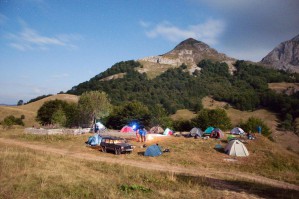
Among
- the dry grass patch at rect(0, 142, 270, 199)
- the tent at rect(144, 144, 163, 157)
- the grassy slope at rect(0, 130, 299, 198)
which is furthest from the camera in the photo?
the tent at rect(144, 144, 163, 157)

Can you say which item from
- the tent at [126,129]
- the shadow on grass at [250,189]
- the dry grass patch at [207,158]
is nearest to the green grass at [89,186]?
the shadow on grass at [250,189]

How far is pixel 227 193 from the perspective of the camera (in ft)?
43.7

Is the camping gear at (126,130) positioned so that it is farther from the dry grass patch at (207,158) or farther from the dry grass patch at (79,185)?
the dry grass patch at (79,185)

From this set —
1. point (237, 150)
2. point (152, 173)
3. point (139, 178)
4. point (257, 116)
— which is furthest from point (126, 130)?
point (257, 116)

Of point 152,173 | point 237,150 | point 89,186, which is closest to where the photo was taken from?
point 89,186

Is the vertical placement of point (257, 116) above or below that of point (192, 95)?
below

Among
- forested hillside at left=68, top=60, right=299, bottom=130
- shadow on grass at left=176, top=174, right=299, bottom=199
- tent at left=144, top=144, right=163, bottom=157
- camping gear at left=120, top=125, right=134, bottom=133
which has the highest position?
forested hillside at left=68, top=60, right=299, bottom=130

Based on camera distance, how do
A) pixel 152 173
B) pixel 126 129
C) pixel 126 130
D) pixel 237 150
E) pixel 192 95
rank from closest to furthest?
pixel 152 173 → pixel 237 150 → pixel 126 130 → pixel 126 129 → pixel 192 95

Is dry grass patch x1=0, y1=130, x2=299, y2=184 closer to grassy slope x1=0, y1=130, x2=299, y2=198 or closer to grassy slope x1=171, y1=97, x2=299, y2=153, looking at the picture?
grassy slope x1=0, y1=130, x2=299, y2=198

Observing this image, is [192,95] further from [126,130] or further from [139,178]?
[139,178]

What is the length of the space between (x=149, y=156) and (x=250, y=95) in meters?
137

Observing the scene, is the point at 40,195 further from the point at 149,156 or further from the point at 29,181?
the point at 149,156

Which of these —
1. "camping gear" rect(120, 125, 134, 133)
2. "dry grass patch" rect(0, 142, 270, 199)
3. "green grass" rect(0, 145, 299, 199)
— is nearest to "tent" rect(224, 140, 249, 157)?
"green grass" rect(0, 145, 299, 199)

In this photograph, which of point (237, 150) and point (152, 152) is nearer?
point (152, 152)
